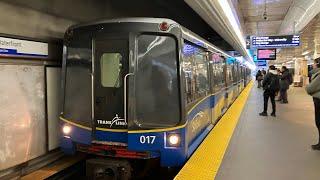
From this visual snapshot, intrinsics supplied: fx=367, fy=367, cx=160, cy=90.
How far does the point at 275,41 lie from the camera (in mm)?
21266

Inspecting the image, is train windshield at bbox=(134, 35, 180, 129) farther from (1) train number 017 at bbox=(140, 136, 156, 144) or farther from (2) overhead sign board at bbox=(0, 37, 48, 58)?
(2) overhead sign board at bbox=(0, 37, 48, 58)

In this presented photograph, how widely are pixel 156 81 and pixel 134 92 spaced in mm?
311

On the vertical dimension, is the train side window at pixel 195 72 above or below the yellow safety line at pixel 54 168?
above

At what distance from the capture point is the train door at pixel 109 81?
4.73 meters

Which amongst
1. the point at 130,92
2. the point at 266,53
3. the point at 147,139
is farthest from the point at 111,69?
the point at 266,53

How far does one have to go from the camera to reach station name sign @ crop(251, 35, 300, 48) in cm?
1959

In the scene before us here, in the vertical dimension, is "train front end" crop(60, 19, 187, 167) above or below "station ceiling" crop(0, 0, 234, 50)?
below

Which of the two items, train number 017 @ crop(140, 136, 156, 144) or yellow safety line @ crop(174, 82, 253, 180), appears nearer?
yellow safety line @ crop(174, 82, 253, 180)

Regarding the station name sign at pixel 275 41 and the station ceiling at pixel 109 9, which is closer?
the station ceiling at pixel 109 9

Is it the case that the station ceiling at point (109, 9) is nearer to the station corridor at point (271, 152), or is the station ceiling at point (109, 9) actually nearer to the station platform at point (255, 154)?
the station platform at point (255, 154)

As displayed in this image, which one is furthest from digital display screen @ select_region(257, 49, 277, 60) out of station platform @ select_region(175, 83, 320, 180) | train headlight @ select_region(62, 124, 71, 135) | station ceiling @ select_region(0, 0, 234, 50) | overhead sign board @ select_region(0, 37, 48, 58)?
train headlight @ select_region(62, 124, 71, 135)

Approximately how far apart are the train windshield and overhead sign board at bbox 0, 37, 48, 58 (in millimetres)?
1650

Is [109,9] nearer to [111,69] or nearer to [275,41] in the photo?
[111,69]

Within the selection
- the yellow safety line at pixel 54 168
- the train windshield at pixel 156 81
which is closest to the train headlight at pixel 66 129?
the yellow safety line at pixel 54 168
